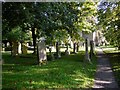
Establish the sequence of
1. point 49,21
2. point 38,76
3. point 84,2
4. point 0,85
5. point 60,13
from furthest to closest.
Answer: point 84,2, point 60,13, point 49,21, point 38,76, point 0,85

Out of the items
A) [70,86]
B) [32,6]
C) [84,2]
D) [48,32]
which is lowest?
[70,86]

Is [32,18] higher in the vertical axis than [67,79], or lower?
higher

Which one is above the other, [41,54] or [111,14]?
[111,14]

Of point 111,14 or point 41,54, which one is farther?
point 111,14

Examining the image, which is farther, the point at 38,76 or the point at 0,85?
the point at 38,76

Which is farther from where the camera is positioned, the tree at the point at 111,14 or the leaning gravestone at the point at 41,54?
the tree at the point at 111,14

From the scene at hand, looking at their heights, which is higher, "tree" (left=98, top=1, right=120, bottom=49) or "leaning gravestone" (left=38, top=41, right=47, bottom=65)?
"tree" (left=98, top=1, right=120, bottom=49)

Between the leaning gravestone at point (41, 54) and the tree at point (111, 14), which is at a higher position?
the tree at point (111, 14)

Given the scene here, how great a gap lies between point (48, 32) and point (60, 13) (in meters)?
1.41

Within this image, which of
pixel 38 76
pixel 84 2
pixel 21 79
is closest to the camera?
pixel 21 79

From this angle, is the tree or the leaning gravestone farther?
the tree

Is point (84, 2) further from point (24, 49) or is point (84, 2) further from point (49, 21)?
point (49, 21)

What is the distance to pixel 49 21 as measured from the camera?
1505cm

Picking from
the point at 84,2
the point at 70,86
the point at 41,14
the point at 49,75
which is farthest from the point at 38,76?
the point at 84,2
